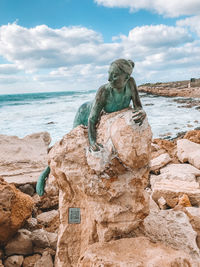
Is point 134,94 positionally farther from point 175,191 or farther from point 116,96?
point 175,191

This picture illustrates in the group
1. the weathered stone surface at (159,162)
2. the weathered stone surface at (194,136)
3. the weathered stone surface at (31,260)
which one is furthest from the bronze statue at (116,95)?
the weathered stone surface at (194,136)

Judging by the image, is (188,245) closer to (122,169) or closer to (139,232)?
(139,232)

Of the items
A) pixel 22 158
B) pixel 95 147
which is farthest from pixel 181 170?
pixel 22 158

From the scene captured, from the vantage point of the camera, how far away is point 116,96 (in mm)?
2139

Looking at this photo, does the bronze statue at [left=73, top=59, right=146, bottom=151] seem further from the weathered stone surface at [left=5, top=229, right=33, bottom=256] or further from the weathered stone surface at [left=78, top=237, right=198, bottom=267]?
the weathered stone surface at [left=5, top=229, right=33, bottom=256]

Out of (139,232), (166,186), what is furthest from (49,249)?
(166,186)

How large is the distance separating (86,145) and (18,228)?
1.40m

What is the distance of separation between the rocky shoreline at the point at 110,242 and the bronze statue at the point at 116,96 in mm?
397

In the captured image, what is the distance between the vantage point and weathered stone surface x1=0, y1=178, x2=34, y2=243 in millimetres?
2557

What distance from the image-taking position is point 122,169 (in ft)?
6.38

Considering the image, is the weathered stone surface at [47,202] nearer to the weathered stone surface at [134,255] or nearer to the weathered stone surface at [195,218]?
the weathered stone surface at [195,218]

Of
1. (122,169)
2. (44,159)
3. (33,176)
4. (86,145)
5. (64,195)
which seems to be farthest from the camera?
(44,159)

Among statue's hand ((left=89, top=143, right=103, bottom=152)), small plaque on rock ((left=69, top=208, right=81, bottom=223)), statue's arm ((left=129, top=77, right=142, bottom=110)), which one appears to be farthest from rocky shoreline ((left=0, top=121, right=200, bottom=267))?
statue's arm ((left=129, top=77, right=142, bottom=110))

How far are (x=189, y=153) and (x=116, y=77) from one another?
3.94 m
